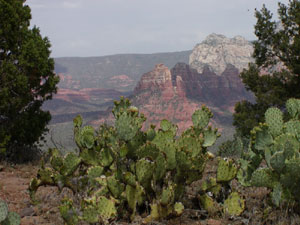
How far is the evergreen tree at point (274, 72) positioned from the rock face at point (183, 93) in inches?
2568

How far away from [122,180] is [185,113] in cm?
9296

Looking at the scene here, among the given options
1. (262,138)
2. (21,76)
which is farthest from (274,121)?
(21,76)

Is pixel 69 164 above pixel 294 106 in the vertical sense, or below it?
below

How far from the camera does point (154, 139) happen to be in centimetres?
571

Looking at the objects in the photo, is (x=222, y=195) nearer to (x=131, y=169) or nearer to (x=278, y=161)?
(x=278, y=161)

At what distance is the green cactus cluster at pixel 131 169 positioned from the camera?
4.90 m

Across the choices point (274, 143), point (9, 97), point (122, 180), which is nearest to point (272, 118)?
point (274, 143)

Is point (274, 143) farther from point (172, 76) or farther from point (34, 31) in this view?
point (172, 76)

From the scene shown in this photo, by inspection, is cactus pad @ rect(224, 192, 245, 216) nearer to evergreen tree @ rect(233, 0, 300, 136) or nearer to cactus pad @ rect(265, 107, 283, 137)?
cactus pad @ rect(265, 107, 283, 137)

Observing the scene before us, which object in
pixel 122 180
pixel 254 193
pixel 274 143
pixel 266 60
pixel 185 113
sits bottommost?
pixel 185 113

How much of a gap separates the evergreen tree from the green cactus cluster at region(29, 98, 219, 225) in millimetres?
12697

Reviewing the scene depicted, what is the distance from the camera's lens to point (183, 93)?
12862 centimetres

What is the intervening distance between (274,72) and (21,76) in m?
13.7

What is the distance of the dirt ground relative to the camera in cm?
494
